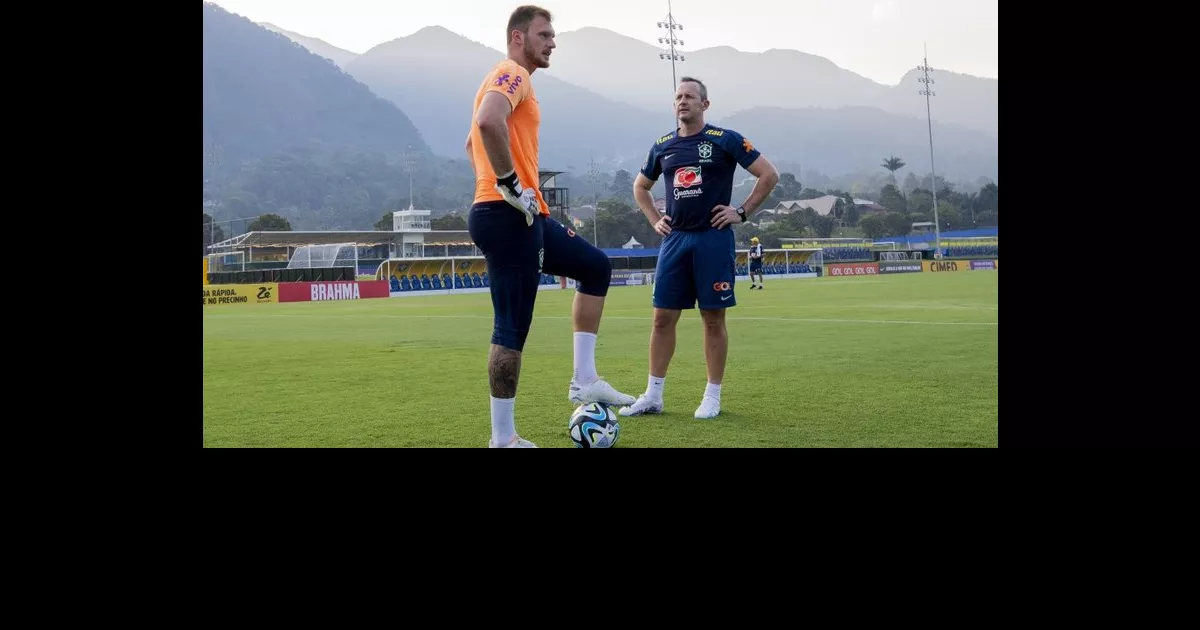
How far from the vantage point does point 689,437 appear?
4.77 metres

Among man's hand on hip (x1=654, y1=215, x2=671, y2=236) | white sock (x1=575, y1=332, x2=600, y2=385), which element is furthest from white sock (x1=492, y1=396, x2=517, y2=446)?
man's hand on hip (x1=654, y1=215, x2=671, y2=236)

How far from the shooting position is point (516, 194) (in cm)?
427

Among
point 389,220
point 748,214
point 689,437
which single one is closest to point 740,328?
point 748,214

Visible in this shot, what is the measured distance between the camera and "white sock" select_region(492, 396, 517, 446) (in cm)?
436

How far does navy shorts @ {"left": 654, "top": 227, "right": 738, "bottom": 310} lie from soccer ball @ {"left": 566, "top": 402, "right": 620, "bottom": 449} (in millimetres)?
1417

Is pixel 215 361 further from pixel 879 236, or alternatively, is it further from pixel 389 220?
pixel 879 236

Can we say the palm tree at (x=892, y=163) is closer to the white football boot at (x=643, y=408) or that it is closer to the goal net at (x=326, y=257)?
the goal net at (x=326, y=257)

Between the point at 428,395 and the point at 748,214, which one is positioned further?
the point at 428,395

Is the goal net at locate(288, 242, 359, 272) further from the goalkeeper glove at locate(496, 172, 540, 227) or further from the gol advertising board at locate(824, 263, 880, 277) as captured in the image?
the goalkeeper glove at locate(496, 172, 540, 227)

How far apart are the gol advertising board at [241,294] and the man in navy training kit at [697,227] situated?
26060 mm

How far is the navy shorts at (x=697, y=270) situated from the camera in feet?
18.7

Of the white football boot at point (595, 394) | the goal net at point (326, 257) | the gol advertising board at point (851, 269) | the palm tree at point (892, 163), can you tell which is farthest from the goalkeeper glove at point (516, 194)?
Result: the palm tree at point (892, 163)
